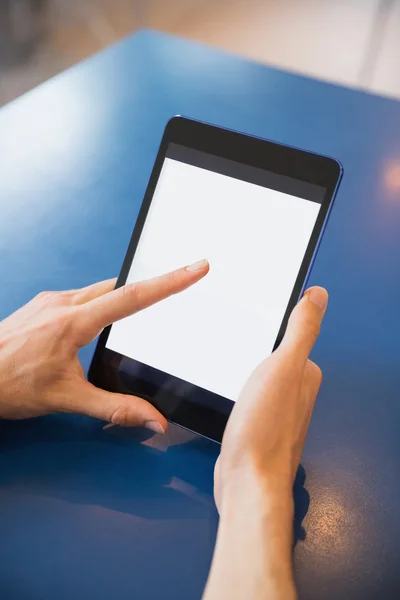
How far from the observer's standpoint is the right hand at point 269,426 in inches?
15.9

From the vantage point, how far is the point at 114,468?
471mm

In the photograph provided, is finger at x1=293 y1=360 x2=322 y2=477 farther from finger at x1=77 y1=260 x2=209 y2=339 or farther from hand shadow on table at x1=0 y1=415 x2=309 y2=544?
finger at x1=77 y1=260 x2=209 y2=339

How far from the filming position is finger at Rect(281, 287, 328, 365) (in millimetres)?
433

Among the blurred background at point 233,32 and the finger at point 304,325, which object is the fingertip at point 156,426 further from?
the blurred background at point 233,32

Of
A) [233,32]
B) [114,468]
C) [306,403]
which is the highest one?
[233,32]

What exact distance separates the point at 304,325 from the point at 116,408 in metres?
0.19

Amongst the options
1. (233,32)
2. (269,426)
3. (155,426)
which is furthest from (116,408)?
(233,32)

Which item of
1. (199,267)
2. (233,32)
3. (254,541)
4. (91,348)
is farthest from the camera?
(233,32)

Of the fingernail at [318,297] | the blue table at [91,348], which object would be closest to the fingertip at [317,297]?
the fingernail at [318,297]

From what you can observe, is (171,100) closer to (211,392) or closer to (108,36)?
(211,392)

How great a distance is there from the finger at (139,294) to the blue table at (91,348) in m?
0.10

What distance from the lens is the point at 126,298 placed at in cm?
46

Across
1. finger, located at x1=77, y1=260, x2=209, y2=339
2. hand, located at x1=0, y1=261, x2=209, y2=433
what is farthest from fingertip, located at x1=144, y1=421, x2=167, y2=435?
finger, located at x1=77, y1=260, x2=209, y2=339

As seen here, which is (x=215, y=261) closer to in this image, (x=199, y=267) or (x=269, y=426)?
(x=199, y=267)
